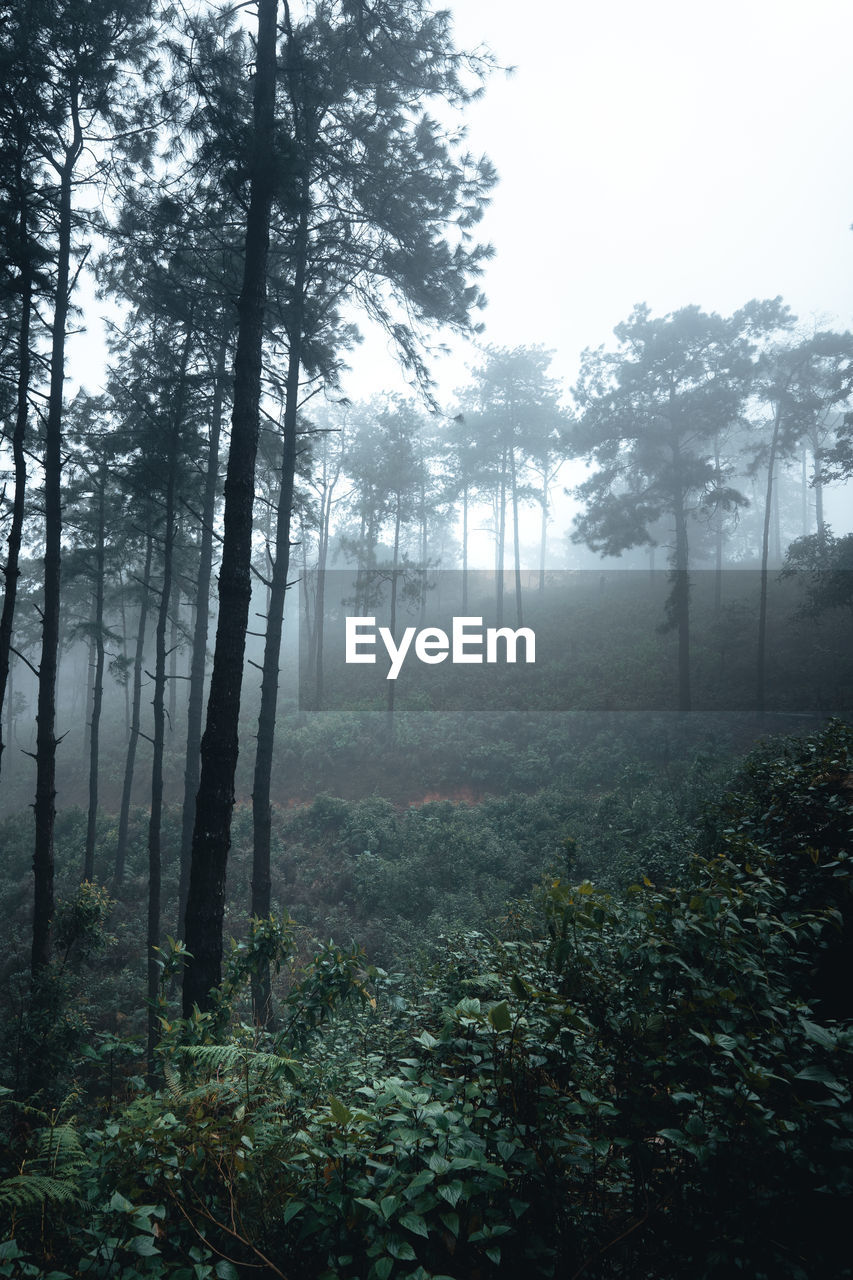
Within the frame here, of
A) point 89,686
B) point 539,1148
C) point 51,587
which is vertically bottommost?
point 539,1148

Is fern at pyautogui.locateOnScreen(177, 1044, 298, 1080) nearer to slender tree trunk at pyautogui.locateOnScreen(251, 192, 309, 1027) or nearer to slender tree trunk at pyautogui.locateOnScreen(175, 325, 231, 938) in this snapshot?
slender tree trunk at pyautogui.locateOnScreen(251, 192, 309, 1027)

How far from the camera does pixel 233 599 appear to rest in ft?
19.1

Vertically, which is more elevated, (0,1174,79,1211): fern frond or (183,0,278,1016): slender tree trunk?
(183,0,278,1016): slender tree trunk

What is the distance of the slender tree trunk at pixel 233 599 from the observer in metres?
5.30

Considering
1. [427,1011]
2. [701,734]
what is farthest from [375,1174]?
[701,734]

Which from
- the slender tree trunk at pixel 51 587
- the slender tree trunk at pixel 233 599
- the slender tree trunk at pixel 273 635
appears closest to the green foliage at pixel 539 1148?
the slender tree trunk at pixel 233 599

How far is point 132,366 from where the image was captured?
12.6m

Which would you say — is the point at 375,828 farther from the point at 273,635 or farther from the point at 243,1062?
the point at 243,1062

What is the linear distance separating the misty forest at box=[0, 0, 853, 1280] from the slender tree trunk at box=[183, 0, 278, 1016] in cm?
5

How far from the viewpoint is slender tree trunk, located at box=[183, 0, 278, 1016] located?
5297 millimetres

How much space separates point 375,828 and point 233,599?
1276 cm

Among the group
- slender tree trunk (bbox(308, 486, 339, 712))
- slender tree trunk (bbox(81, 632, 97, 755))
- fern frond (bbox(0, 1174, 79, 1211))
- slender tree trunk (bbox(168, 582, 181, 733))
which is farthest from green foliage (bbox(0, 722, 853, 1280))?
slender tree trunk (bbox(81, 632, 97, 755))

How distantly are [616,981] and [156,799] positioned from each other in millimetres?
10094

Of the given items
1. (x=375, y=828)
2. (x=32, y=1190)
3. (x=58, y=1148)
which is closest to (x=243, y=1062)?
(x=58, y=1148)
